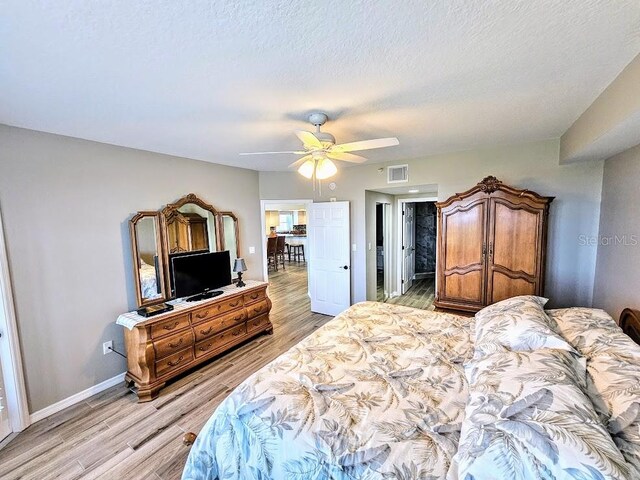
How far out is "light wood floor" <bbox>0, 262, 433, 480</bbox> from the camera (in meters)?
1.88

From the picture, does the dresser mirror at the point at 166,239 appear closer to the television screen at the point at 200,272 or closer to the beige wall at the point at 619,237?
the television screen at the point at 200,272

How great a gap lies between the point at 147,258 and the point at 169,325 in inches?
32.4

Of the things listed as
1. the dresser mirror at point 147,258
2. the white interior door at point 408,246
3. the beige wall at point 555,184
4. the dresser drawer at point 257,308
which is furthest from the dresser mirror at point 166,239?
the white interior door at point 408,246

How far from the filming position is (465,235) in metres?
2.92

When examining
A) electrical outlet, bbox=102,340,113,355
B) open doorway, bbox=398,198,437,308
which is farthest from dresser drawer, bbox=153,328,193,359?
open doorway, bbox=398,198,437,308

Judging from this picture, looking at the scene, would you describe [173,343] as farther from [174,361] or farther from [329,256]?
[329,256]

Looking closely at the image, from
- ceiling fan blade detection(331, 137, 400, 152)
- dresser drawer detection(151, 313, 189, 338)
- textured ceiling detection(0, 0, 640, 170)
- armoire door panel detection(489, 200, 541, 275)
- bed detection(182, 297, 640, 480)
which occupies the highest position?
textured ceiling detection(0, 0, 640, 170)

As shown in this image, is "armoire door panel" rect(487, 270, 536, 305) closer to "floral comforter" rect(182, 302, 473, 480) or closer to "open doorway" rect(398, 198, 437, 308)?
"floral comforter" rect(182, 302, 473, 480)

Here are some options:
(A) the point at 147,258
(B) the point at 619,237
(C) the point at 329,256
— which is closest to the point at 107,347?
(A) the point at 147,258

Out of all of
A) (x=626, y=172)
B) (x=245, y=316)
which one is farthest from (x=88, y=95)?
(x=626, y=172)

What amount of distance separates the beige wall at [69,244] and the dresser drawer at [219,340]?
0.79 meters

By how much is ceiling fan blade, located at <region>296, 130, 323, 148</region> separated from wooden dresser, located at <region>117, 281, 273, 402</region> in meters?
2.16

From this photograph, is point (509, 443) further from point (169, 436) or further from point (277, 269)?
point (277, 269)

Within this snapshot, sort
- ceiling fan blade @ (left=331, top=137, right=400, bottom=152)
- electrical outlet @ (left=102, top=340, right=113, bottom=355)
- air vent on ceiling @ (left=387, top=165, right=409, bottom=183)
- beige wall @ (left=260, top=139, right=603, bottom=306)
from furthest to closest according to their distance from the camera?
air vent on ceiling @ (left=387, top=165, right=409, bottom=183)
beige wall @ (left=260, top=139, right=603, bottom=306)
electrical outlet @ (left=102, top=340, right=113, bottom=355)
ceiling fan blade @ (left=331, top=137, right=400, bottom=152)
